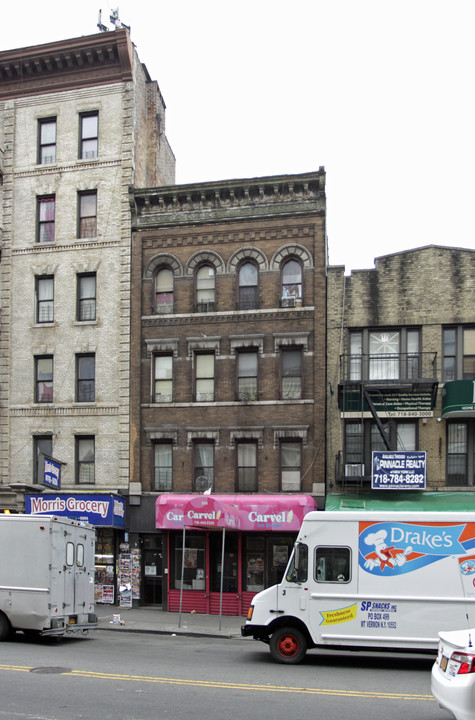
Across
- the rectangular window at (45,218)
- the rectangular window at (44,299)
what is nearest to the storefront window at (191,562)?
the rectangular window at (44,299)

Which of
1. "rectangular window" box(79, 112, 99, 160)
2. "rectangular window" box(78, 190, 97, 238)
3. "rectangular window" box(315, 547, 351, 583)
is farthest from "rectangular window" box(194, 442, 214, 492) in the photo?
"rectangular window" box(315, 547, 351, 583)

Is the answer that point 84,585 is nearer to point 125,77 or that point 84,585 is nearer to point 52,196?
point 52,196

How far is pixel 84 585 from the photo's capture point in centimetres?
A: 1847

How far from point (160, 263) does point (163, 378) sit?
410 cm

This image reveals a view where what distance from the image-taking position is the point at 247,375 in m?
27.2

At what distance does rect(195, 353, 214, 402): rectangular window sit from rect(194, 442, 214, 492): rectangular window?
1.62 m

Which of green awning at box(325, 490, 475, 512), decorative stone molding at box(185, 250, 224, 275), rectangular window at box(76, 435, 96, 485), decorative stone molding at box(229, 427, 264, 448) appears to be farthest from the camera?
rectangular window at box(76, 435, 96, 485)

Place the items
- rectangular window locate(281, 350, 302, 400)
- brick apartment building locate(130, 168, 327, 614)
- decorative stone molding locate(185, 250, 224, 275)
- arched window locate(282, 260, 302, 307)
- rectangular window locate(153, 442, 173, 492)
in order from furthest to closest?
decorative stone molding locate(185, 250, 224, 275) < rectangular window locate(153, 442, 173, 492) < arched window locate(282, 260, 302, 307) < rectangular window locate(281, 350, 302, 400) < brick apartment building locate(130, 168, 327, 614)

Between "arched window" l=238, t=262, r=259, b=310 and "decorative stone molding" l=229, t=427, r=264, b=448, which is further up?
"arched window" l=238, t=262, r=259, b=310

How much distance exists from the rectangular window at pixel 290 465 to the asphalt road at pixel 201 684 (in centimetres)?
980

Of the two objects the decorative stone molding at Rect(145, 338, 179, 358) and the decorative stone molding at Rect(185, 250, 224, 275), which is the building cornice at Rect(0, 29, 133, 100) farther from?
the decorative stone molding at Rect(145, 338, 179, 358)

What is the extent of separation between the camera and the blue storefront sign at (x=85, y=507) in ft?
84.5

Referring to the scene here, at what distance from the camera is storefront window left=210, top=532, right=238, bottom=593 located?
25766 millimetres

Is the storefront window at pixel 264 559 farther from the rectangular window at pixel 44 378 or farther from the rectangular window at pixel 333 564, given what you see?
the rectangular window at pixel 333 564
